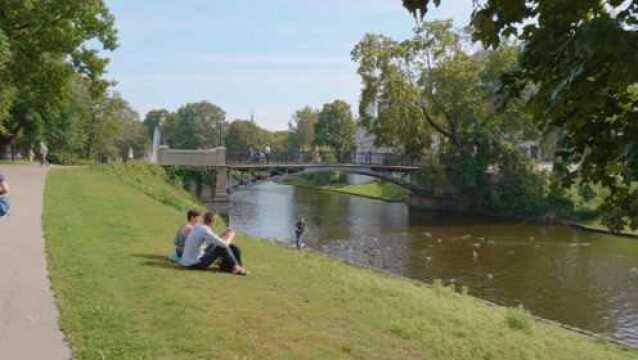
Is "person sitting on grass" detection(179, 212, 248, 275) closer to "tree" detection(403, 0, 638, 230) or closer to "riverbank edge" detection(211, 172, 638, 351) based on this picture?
"riverbank edge" detection(211, 172, 638, 351)

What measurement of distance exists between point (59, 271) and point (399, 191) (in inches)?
2435

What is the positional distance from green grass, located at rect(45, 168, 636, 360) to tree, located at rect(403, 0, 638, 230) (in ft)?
13.4

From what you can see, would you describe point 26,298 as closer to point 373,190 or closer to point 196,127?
point 373,190

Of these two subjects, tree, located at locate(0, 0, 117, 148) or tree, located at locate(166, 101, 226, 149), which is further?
tree, located at locate(166, 101, 226, 149)

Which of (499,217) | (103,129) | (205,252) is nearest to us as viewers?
Result: (205,252)

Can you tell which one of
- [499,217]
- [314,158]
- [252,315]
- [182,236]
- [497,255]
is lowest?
[497,255]

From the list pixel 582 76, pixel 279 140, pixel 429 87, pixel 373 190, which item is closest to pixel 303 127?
pixel 279 140

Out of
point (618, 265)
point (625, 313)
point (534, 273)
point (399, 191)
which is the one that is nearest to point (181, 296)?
point (625, 313)

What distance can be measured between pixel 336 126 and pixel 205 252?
9280 centimetres

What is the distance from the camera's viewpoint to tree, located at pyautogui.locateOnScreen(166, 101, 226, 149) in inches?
5369

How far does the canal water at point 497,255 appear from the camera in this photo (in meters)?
22.1

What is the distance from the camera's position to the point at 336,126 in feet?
343

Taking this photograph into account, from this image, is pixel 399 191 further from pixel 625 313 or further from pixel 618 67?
pixel 618 67

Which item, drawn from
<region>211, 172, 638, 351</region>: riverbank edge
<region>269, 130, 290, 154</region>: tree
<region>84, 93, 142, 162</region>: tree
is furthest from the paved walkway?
<region>269, 130, 290, 154</region>: tree
